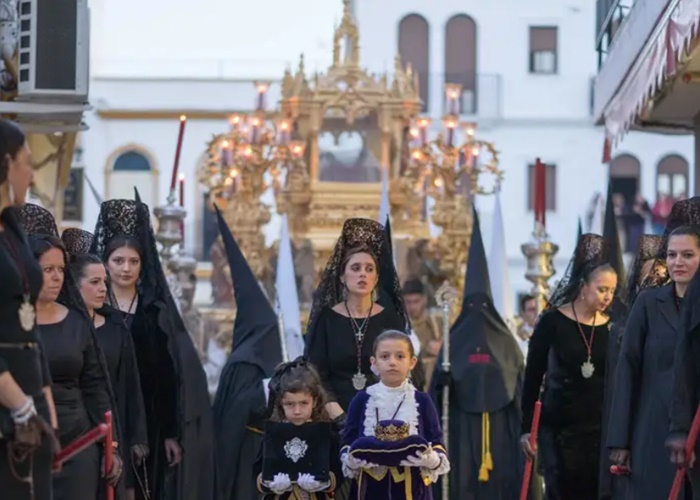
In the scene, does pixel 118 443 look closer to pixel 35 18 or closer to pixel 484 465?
Answer: pixel 484 465

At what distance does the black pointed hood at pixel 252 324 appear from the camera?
13.9 metres

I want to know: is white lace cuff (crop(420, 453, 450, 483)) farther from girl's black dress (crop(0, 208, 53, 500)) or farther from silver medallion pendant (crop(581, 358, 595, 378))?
girl's black dress (crop(0, 208, 53, 500))

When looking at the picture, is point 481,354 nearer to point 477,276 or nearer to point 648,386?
point 477,276

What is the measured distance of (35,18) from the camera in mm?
15141

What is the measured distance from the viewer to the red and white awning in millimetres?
11180

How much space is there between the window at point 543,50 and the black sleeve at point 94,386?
37353 millimetres

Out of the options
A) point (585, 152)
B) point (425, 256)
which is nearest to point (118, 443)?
point (425, 256)

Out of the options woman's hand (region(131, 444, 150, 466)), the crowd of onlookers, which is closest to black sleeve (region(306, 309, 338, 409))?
woman's hand (region(131, 444, 150, 466))

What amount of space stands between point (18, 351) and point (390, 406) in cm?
303

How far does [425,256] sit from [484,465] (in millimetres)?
10600

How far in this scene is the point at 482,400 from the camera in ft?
47.6

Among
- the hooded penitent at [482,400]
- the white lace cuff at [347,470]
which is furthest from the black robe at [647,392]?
the hooded penitent at [482,400]

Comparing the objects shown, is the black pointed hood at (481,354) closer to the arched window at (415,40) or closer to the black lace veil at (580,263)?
the black lace veil at (580,263)

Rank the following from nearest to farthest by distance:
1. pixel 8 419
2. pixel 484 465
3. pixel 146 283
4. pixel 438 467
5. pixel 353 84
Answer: pixel 8 419
pixel 438 467
pixel 146 283
pixel 484 465
pixel 353 84
